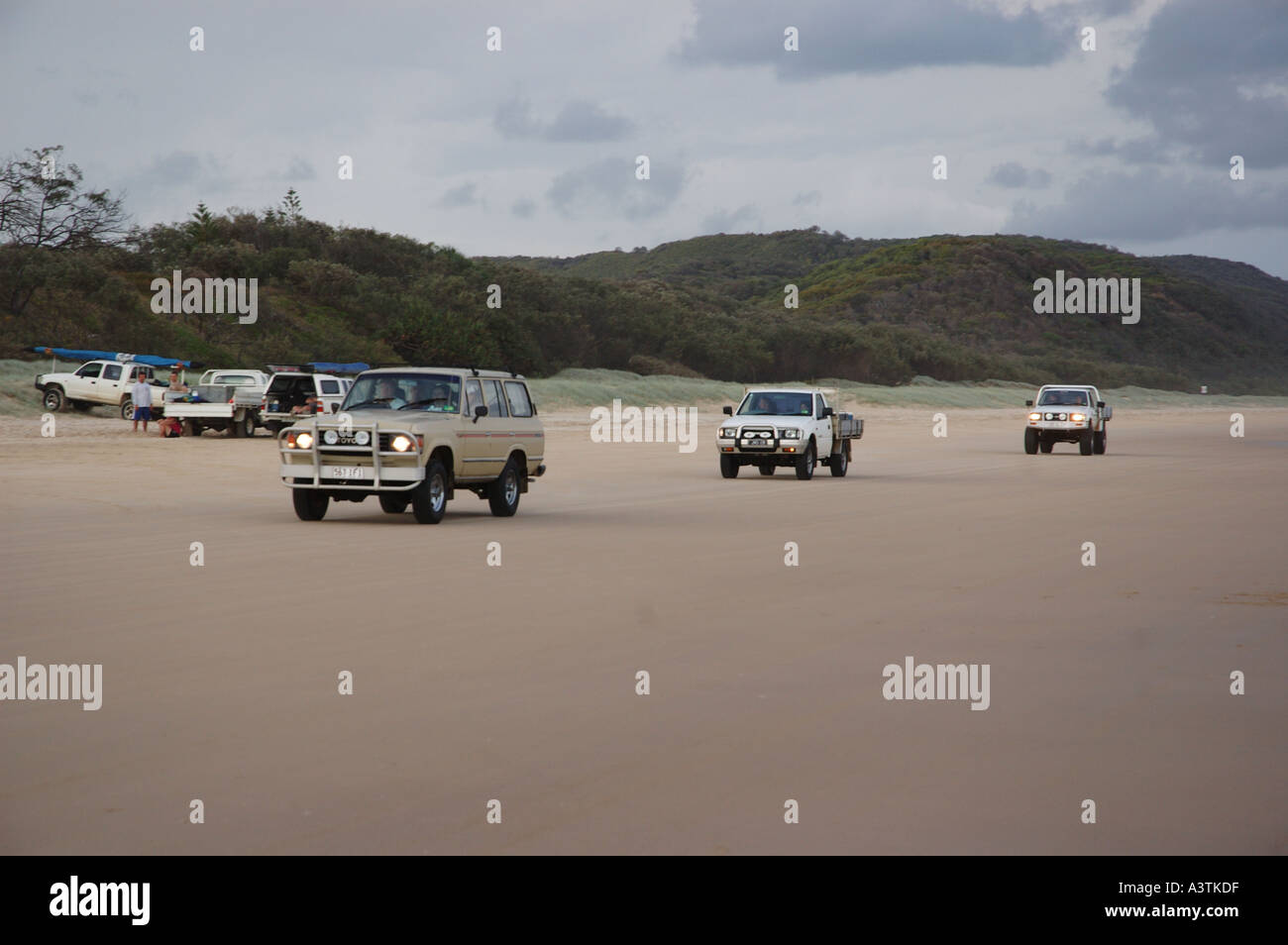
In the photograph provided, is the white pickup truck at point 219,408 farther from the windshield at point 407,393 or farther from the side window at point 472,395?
the side window at point 472,395

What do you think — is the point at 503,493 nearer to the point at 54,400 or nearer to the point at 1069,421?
the point at 1069,421

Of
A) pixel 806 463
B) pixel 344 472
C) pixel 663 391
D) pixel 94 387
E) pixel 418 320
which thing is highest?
pixel 418 320

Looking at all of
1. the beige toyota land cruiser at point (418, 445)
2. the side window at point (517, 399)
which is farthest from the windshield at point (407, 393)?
the side window at point (517, 399)

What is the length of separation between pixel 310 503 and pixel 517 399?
149 inches

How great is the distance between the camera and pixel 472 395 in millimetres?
19688

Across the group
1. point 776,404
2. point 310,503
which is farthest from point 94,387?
point 310,503

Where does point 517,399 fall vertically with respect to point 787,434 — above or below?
above

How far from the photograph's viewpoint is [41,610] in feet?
36.1

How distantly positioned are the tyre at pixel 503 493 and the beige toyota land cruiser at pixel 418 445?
0.01 metres

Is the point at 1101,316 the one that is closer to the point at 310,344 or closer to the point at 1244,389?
the point at 1244,389

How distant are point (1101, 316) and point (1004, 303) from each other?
36.1ft

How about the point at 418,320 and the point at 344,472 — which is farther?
the point at 418,320

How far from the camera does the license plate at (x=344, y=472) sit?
18.0 metres
